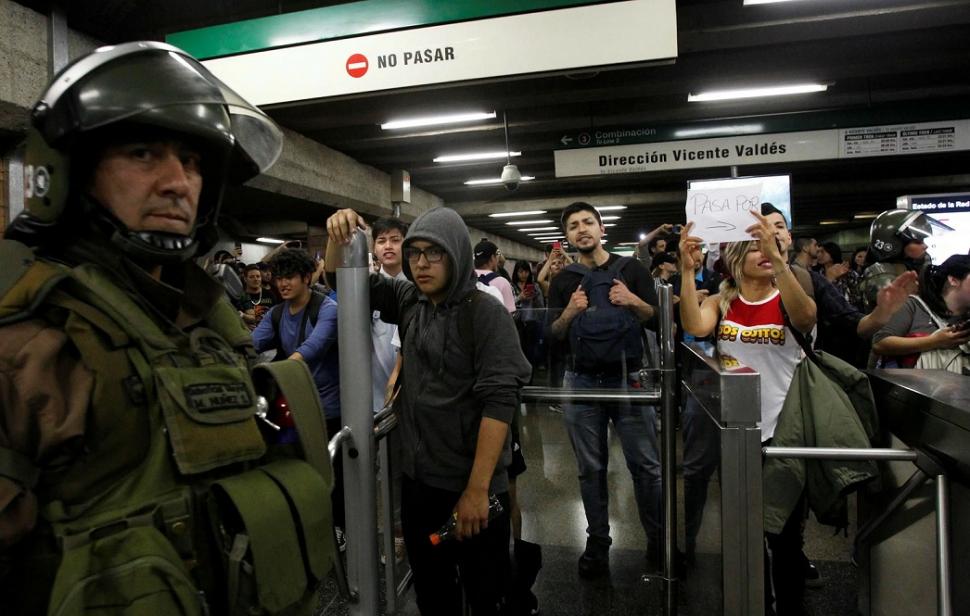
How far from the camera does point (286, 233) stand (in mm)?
12602

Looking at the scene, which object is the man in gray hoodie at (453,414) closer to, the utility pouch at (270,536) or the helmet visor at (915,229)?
the utility pouch at (270,536)

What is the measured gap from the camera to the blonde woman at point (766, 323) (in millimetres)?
2107

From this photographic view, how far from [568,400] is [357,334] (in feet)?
4.93

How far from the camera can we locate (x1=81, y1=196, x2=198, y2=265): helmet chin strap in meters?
0.94

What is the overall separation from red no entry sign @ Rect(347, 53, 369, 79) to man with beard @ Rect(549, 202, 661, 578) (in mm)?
1943

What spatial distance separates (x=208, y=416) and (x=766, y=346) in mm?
2062

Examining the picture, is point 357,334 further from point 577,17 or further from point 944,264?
point 944,264

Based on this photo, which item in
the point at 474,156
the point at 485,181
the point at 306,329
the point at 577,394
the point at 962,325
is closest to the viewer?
the point at 962,325

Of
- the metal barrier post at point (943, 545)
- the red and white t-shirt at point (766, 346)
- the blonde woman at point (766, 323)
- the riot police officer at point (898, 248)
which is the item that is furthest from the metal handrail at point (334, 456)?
the riot police officer at point (898, 248)

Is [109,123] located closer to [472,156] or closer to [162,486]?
[162,486]

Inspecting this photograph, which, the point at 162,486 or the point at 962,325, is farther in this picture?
the point at 962,325

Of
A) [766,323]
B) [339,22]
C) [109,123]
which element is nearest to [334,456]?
[109,123]

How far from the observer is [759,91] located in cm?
620

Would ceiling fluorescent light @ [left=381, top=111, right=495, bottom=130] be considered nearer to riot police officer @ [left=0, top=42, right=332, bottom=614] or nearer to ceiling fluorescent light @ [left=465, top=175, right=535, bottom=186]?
ceiling fluorescent light @ [left=465, top=175, right=535, bottom=186]
